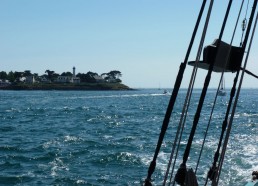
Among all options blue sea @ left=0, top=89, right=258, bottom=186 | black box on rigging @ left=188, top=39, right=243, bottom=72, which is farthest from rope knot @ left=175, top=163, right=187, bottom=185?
blue sea @ left=0, top=89, right=258, bottom=186

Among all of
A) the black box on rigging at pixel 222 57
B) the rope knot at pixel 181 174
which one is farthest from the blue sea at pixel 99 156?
the rope knot at pixel 181 174

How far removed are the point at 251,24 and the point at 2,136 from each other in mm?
32914

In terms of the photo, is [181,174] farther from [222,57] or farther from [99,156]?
[99,156]

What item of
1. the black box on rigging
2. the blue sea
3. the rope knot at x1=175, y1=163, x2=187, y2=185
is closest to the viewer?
the rope knot at x1=175, y1=163, x2=187, y2=185

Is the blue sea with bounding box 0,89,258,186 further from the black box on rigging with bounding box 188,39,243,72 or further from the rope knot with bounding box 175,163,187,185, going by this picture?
the rope knot with bounding box 175,163,187,185

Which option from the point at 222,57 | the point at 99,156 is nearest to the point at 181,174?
the point at 222,57

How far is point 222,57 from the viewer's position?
658 centimetres

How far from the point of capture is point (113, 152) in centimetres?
2867

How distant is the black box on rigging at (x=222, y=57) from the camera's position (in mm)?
6435

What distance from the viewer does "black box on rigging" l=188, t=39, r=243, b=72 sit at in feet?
21.1

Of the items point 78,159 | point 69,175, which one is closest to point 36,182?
point 69,175

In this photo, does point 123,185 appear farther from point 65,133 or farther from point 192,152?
point 65,133

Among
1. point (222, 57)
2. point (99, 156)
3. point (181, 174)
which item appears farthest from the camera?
point (99, 156)

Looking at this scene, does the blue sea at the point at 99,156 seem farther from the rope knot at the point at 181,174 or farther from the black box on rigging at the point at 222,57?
the rope knot at the point at 181,174
